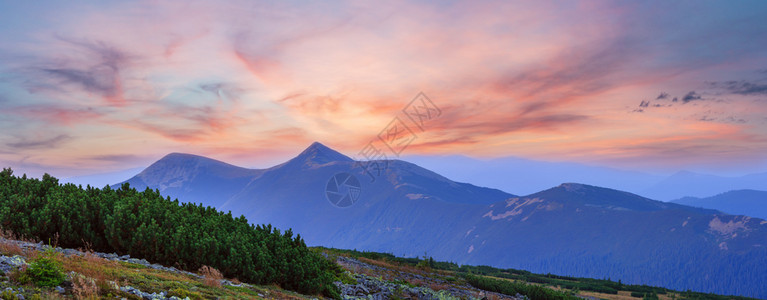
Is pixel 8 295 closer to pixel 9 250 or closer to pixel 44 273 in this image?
pixel 44 273

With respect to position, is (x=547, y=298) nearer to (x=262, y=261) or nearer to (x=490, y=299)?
(x=490, y=299)

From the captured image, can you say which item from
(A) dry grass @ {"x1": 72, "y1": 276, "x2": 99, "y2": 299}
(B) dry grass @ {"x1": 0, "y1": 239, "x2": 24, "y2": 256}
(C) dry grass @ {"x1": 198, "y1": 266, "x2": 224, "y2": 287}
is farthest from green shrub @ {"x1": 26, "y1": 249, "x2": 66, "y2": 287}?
(C) dry grass @ {"x1": 198, "y1": 266, "x2": 224, "y2": 287}

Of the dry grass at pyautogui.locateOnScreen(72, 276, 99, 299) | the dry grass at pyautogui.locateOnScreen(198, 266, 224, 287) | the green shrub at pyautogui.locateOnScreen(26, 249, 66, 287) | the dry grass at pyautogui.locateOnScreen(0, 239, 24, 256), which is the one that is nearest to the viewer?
the dry grass at pyautogui.locateOnScreen(72, 276, 99, 299)

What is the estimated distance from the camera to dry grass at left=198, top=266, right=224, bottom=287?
15.5 meters

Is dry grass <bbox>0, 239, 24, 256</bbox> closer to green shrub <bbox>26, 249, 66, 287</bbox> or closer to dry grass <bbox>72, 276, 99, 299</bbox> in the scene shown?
green shrub <bbox>26, 249, 66, 287</bbox>

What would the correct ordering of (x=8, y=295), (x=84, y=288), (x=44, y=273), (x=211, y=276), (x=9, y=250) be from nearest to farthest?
(x=8, y=295) < (x=84, y=288) < (x=44, y=273) < (x=9, y=250) < (x=211, y=276)

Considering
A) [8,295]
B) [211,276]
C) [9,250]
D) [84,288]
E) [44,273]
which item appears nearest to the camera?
[8,295]

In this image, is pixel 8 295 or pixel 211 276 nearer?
pixel 8 295

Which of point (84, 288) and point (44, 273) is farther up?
point (44, 273)

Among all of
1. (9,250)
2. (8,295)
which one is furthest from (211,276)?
(8,295)

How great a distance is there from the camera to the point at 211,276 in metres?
17.1

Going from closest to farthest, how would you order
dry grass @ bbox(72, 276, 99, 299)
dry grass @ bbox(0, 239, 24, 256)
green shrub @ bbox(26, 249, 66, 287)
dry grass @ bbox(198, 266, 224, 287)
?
1. dry grass @ bbox(72, 276, 99, 299)
2. green shrub @ bbox(26, 249, 66, 287)
3. dry grass @ bbox(0, 239, 24, 256)
4. dry grass @ bbox(198, 266, 224, 287)

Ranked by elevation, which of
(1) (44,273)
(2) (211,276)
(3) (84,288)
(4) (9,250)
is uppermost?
(4) (9,250)

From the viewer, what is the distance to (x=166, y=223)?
20609 millimetres
